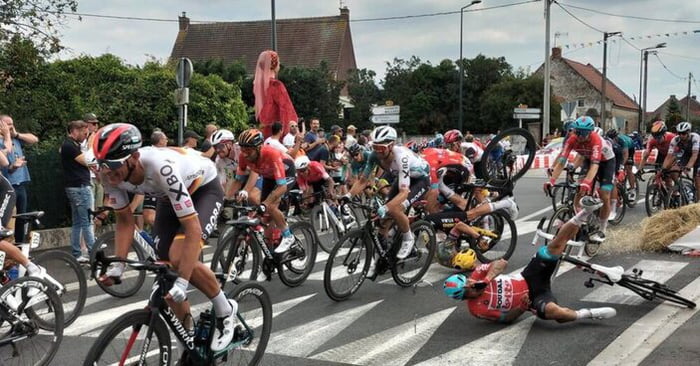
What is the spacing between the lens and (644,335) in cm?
555

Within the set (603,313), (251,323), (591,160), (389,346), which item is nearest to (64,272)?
(251,323)

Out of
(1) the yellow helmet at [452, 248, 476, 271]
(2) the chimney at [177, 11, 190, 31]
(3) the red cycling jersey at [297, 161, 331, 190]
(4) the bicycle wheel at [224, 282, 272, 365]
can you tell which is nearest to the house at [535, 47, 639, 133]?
(2) the chimney at [177, 11, 190, 31]

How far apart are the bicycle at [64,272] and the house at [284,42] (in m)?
63.9

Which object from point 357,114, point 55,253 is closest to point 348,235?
point 55,253

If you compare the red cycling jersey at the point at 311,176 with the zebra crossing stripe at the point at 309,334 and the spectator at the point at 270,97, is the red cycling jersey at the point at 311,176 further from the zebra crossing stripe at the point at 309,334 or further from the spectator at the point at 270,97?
the zebra crossing stripe at the point at 309,334

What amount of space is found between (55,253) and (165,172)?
2.45 metres

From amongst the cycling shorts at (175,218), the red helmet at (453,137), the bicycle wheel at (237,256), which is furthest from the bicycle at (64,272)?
the red helmet at (453,137)

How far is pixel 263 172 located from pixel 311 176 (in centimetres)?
370

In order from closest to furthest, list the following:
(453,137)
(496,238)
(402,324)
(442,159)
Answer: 1. (402,324)
2. (496,238)
3. (442,159)
4. (453,137)

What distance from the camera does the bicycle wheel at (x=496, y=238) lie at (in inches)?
344

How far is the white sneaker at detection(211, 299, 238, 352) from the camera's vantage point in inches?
167

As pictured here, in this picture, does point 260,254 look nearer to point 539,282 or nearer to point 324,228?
point 324,228

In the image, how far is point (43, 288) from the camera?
499 cm

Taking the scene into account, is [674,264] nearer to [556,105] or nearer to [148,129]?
[148,129]
